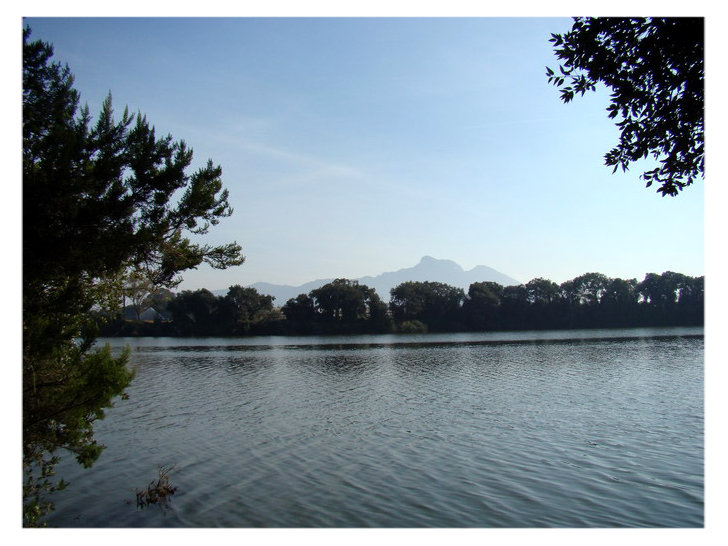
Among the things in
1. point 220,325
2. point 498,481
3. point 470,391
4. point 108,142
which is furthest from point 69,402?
point 220,325

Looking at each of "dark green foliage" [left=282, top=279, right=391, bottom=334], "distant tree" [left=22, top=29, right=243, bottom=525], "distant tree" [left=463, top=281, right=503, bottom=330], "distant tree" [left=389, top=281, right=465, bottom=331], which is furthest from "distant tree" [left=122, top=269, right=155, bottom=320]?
"distant tree" [left=463, top=281, right=503, bottom=330]

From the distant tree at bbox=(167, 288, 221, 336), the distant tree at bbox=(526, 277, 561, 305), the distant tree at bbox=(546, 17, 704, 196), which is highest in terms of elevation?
the distant tree at bbox=(546, 17, 704, 196)

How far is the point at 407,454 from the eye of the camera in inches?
595

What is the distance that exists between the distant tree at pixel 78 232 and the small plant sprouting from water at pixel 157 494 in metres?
1.98

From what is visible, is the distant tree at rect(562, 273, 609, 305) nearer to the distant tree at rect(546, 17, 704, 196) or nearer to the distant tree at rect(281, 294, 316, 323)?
the distant tree at rect(281, 294, 316, 323)

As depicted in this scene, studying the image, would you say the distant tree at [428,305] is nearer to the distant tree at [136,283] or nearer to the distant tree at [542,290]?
the distant tree at [542,290]

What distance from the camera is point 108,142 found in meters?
9.77

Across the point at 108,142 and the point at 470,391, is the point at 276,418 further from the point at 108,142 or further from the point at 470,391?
the point at 108,142

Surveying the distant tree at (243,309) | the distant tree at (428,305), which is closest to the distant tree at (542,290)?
the distant tree at (428,305)

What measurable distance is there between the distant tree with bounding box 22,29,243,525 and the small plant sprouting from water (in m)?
1.98

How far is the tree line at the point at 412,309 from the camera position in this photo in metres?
102

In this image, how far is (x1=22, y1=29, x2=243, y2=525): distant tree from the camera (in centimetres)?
837

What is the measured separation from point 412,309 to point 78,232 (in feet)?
320
